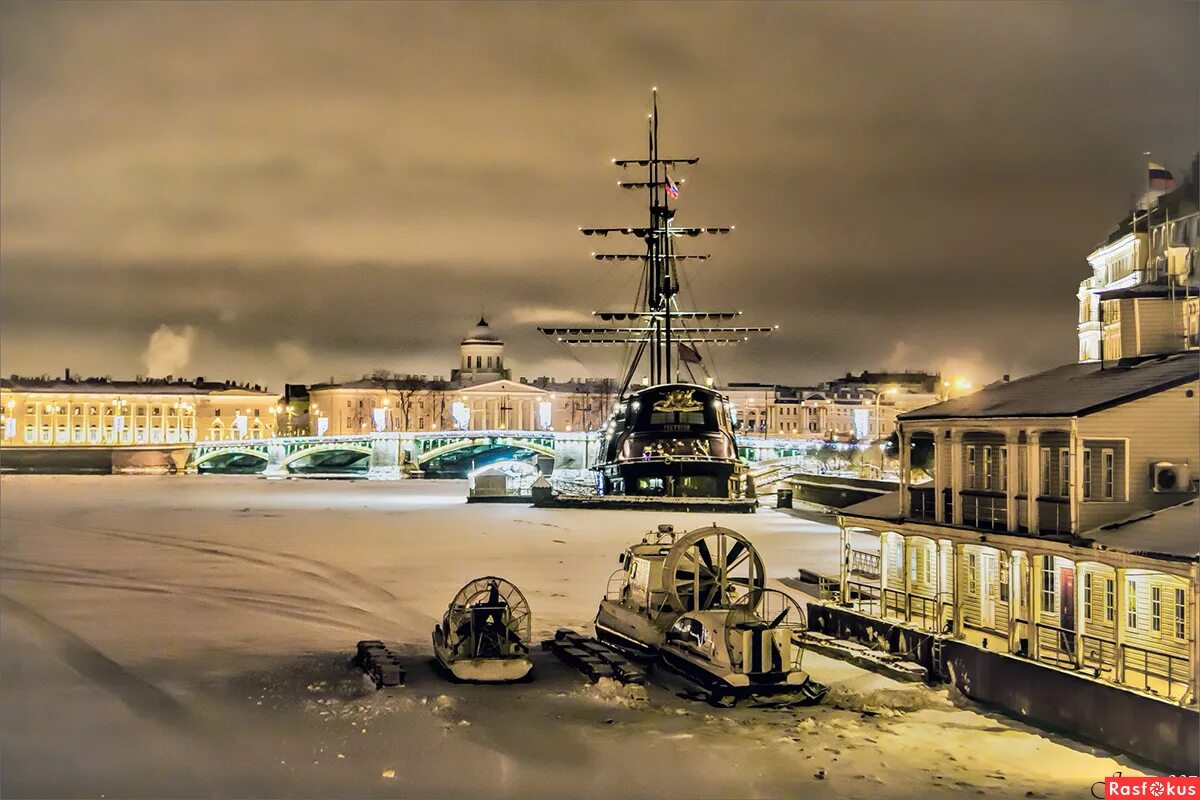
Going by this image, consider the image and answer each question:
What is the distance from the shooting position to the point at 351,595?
97.3 ft

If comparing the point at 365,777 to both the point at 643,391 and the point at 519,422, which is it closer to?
the point at 643,391

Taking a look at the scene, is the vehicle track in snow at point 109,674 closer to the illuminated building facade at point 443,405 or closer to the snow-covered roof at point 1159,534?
the snow-covered roof at point 1159,534

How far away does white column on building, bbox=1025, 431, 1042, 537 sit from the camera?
17.9 metres

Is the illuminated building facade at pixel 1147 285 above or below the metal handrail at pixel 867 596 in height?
above

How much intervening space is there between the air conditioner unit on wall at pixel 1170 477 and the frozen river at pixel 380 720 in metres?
3.72

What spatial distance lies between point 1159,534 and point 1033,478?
2354 millimetres

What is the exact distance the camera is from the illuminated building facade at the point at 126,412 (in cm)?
14525

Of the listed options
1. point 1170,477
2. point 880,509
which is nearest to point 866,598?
point 880,509

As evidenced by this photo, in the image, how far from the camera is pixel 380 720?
56.9 ft

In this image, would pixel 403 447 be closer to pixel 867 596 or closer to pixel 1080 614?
pixel 867 596

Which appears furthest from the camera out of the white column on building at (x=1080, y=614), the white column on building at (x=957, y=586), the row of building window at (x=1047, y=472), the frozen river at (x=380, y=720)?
the white column on building at (x=957, y=586)

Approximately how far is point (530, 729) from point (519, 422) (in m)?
144

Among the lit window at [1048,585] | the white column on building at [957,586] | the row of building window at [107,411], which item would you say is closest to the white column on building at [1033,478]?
the lit window at [1048,585]

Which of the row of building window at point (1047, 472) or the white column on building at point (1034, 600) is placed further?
the white column on building at point (1034, 600)
